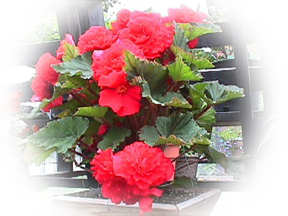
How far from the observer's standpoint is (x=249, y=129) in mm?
1079

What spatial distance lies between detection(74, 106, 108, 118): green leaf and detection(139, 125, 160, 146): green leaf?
82 mm

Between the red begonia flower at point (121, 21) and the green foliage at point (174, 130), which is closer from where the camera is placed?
the green foliage at point (174, 130)

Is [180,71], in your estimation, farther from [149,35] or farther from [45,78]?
[45,78]

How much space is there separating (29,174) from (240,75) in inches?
29.2

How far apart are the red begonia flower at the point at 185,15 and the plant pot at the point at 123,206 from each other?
35cm

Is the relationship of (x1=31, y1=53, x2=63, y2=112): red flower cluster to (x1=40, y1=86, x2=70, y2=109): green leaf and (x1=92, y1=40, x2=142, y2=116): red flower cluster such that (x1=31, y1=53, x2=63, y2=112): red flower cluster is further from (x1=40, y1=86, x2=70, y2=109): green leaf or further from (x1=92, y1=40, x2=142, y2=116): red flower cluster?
(x1=92, y1=40, x2=142, y2=116): red flower cluster

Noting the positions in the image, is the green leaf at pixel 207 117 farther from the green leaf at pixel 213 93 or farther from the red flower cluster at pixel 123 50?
the red flower cluster at pixel 123 50

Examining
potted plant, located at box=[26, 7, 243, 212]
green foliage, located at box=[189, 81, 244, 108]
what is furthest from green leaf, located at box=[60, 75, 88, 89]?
green foliage, located at box=[189, 81, 244, 108]

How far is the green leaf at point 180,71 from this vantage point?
68 centimetres

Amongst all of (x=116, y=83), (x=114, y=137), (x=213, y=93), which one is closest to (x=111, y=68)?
(x=116, y=83)

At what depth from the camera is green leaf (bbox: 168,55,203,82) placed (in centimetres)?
68

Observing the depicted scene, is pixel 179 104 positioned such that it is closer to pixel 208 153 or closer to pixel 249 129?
pixel 208 153

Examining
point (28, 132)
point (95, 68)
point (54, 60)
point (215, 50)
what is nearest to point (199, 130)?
point (95, 68)

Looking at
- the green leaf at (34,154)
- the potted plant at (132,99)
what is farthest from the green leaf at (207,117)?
the green leaf at (34,154)
